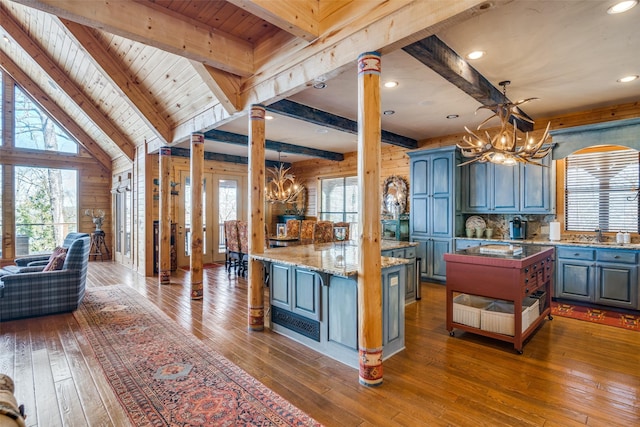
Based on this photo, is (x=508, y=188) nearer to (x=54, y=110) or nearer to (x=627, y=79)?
(x=627, y=79)

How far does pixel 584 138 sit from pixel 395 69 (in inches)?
127

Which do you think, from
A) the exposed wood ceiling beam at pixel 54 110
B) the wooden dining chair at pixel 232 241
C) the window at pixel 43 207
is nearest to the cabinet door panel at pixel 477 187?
the wooden dining chair at pixel 232 241

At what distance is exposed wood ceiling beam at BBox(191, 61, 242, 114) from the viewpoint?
358cm

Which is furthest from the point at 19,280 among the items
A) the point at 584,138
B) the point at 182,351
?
the point at 584,138

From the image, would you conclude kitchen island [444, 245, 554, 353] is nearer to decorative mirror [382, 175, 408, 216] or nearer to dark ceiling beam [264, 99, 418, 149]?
dark ceiling beam [264, 99, 418, 149]

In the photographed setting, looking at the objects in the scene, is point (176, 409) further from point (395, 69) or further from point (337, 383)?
point (395, 69)

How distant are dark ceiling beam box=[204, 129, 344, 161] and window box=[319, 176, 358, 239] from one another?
688 mm

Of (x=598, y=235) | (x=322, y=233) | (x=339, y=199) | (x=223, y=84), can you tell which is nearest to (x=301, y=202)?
(x=339, y=199)

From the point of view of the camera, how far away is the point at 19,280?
404 cm

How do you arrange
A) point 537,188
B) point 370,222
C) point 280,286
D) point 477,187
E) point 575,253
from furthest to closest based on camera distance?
point 477,187, point 537,188, point 575,253, point 280,286, point 370,222

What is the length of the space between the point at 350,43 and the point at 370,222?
1.43 metres

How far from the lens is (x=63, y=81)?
589 cm

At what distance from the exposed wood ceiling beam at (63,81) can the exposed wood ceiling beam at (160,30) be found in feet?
13.6

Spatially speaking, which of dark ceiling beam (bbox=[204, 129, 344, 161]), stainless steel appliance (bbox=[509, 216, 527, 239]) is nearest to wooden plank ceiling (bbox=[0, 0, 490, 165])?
dark ceiling beam (bbox=[204, 129, 344, 161])
